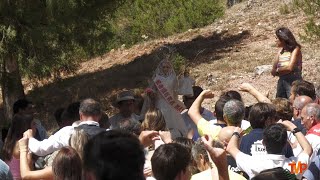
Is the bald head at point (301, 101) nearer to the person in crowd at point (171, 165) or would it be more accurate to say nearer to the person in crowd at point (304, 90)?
the person in crowd at point (304, 90)

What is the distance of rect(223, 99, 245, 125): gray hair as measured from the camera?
5480 mm

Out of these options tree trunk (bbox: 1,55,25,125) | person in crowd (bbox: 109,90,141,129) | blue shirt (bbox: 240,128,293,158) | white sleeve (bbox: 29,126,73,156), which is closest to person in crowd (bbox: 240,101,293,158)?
blue shirt (bbox: 240,128,293,158)

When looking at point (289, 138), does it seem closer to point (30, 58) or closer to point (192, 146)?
point (192, 146)

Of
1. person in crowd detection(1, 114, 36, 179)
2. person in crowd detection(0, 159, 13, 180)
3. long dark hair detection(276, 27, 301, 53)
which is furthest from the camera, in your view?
long dark hair detection(276, 27, 301, 53)

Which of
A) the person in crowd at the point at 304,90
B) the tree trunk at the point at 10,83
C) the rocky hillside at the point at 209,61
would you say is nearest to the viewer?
the person in crowd at the point at 304,90

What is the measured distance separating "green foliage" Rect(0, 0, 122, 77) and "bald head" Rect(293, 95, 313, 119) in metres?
8.02

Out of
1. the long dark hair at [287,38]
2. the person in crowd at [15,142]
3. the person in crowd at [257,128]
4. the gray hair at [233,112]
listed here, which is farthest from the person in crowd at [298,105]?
the person in crowd at [15,142]

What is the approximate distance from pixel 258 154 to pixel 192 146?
2.01 ft

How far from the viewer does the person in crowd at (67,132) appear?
5.37 metres

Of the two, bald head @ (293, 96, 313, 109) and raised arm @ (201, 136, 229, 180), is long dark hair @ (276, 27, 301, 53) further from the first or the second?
raised arm @ (201, 136, 229, 180)

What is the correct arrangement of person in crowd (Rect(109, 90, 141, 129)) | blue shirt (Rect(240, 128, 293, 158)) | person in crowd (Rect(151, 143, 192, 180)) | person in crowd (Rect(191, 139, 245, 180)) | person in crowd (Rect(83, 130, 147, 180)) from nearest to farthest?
person in crowd (Rect(83, 130, 147, 180)), person in crowd (Rect(151, 143, 192, 180)), person in crowd (Rect(191, 139, 245, 180)), blue shirt (Rect(240, 128, 293, 158)), person in crowd (Rect(109, 90, 141, 129))

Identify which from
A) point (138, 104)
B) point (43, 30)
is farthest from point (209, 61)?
point (138, 104)

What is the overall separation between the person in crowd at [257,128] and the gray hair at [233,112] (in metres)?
0.11

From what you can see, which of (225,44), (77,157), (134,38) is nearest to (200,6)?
(134,38)
